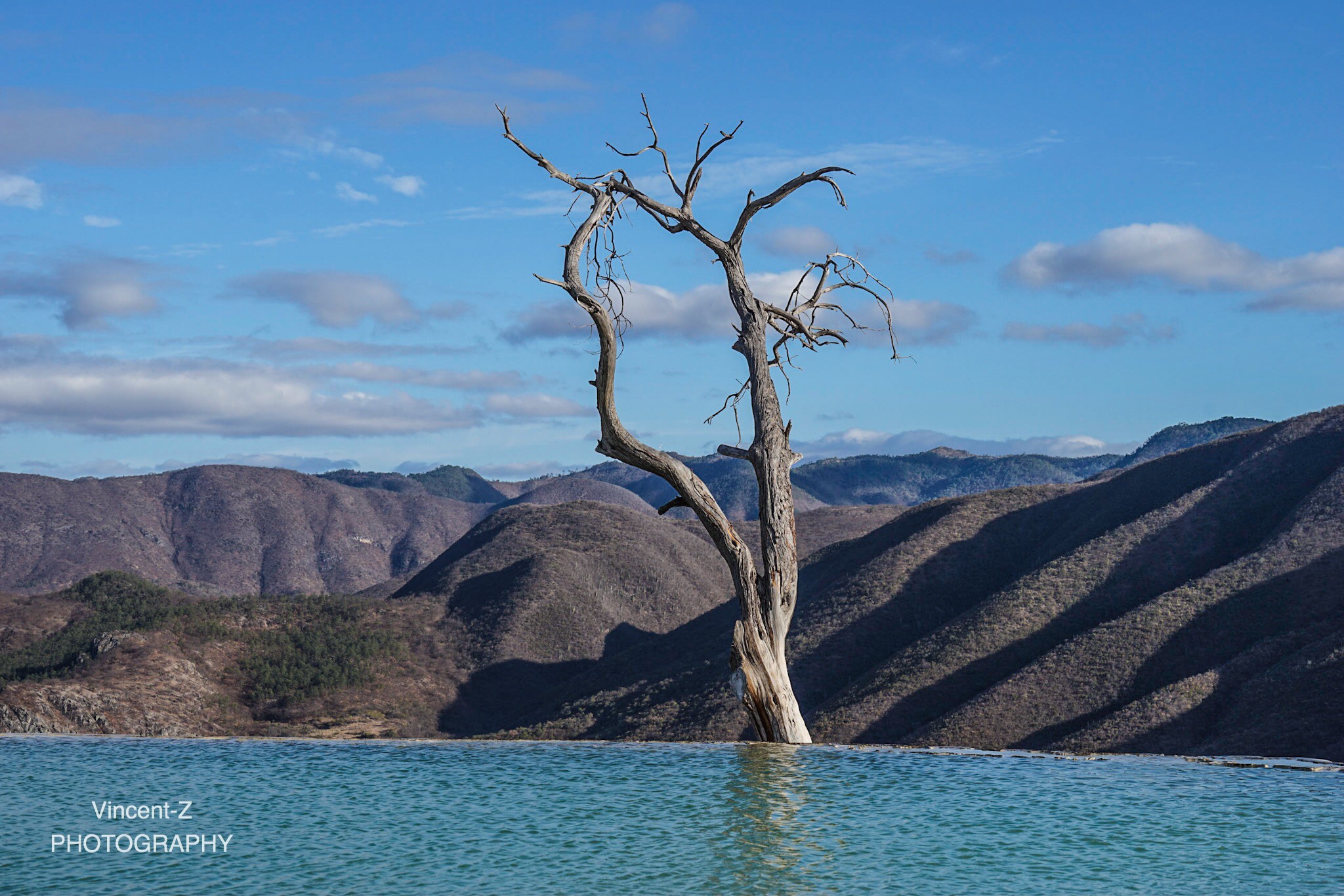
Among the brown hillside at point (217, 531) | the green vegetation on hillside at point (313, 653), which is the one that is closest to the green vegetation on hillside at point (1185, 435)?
the brown hillside at point (217, 531)

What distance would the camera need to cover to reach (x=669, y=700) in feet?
118

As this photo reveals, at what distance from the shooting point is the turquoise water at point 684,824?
28.1 feet

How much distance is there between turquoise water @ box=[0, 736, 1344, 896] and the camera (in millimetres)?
8570

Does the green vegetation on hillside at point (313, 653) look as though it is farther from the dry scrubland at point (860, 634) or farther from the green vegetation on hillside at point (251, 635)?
the dry scrubland at point (860, 634)

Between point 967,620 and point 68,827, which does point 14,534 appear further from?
point 68,827

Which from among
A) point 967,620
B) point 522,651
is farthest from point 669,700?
point 522,651

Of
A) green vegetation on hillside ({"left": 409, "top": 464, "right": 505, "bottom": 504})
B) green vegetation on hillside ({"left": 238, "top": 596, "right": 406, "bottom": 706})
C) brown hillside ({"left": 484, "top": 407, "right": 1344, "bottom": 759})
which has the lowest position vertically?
green vegetation on hillside ({"left": 238, "top": 596, "right": 406, "bottom": 706})

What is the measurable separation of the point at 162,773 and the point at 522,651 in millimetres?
36543

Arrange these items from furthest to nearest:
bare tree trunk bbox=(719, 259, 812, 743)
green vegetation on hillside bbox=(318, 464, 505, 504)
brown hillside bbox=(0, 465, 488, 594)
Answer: green vegetation on hillside bbox=(318, 464, 505, 504), brown hillside bbox=(0, 465, 488, 594), bare tree trunk bbox=(719, 259, 812, 743)

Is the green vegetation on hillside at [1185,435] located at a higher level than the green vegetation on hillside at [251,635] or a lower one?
higher

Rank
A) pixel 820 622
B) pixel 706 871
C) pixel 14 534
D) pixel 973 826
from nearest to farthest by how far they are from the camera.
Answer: pixel 706 871 < pixel 973 826 < pixel 820 622 < pixel 14 534

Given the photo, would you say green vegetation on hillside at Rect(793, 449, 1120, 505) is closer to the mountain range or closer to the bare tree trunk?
the mountain range

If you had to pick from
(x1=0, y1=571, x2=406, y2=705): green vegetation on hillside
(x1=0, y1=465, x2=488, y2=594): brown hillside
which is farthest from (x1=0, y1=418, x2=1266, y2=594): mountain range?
(x1=0, y1=571, x2=406, y2=705): green vegetation on hillside

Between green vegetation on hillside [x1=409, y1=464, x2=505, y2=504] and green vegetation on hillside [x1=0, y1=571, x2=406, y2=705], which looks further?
green vegetation on hillside [x1=409, y1=464, x2=505, y2=504]
